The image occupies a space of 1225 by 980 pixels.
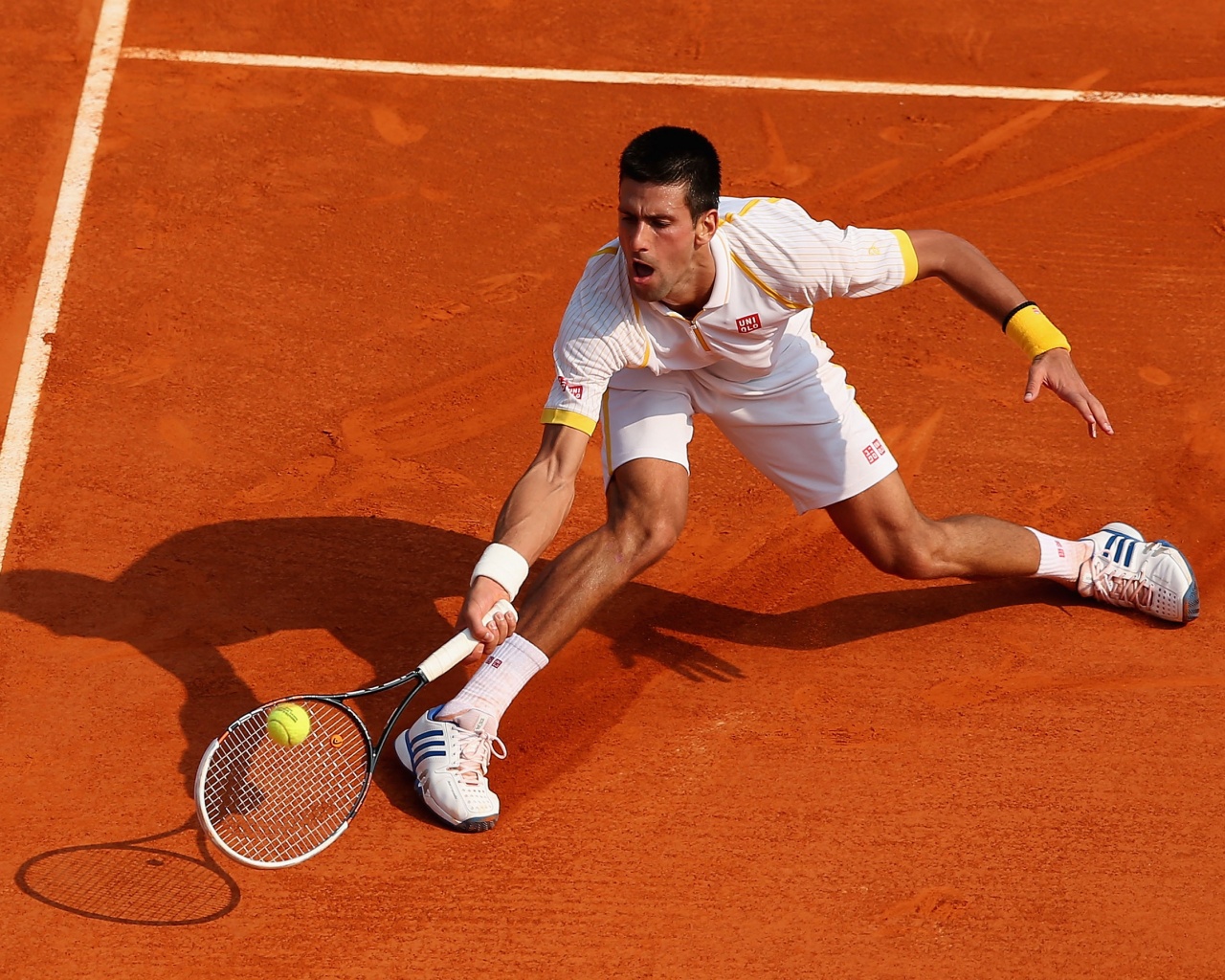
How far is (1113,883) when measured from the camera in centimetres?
454

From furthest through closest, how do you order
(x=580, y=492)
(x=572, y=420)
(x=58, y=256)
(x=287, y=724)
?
(x=58, y=256) → (x=580, y=492) → (x=572, y=420) → (x=287, y=724)

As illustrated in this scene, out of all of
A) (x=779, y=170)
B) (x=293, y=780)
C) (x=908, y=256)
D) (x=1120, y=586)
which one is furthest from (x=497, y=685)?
(x=779, y=170)

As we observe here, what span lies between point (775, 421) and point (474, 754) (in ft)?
4.95

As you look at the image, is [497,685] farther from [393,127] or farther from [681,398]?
[393,127]

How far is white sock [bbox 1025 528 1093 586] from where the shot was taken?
545 cm

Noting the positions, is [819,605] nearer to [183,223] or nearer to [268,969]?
[268,969]

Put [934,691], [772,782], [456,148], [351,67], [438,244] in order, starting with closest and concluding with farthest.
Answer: [772,782], [934,691], [438,244], [456,148], [351,67]

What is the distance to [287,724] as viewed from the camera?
417cm

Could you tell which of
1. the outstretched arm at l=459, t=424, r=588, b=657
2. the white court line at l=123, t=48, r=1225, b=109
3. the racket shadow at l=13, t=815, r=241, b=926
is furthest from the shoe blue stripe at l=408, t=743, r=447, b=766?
the white court line at l=123, t=48, r=1225, b=109

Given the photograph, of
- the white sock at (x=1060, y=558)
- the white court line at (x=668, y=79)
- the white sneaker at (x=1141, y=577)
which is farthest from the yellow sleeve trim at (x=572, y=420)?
the white court line at (x=668, y=79)

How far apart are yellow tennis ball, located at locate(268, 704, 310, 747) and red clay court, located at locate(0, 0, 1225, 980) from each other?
567 millimetres

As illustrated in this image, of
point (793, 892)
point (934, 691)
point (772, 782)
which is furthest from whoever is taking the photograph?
point (934, 691)

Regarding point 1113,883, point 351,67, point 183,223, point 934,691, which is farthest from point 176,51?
point 1113,883

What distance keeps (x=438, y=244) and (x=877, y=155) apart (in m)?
2.45
